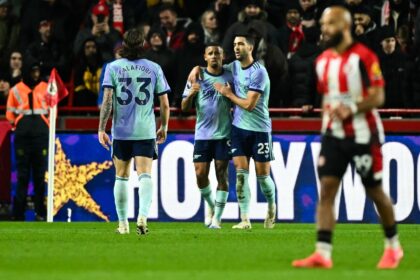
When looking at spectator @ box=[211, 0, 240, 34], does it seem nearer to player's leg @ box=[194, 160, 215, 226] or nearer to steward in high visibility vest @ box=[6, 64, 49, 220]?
steward in high visibility vest @ box=[6, 64, 49, 220]

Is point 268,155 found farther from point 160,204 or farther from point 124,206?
point 160,204

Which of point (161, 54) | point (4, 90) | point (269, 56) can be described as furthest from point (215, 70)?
point (4, 90)

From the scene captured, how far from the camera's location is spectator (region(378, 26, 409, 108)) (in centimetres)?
2236

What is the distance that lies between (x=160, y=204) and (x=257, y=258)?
369 inches

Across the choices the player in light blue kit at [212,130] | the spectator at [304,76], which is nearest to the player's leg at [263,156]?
the player in light blue kit at [212,130]

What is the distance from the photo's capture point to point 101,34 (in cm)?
2430

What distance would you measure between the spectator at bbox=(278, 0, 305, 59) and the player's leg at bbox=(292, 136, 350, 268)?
11.5 metres

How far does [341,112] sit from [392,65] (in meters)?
11.1

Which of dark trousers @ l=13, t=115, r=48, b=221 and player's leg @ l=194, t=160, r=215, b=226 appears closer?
player's leg @ l=194, t=160, r=215, b=226

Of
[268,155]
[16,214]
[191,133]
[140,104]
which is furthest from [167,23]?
[140,104]

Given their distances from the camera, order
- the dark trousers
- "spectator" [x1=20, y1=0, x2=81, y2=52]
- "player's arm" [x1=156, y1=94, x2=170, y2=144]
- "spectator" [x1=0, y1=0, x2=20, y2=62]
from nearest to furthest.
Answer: "player's arm" [x1=156, y1=94, x2=170, y2=144], the dark trousers, "spectator" [x1=0, y1=0, x2=20, y2=62], "spectator" [x1=20, y1=0, x2=81, y2=52]

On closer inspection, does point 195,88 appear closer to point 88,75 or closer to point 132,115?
point 132,115

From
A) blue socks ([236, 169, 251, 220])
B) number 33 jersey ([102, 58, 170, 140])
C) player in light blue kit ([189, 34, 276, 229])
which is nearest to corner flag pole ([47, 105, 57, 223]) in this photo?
player in light blue kit ([189, 34, 276, 229])

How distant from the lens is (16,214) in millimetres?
22828
